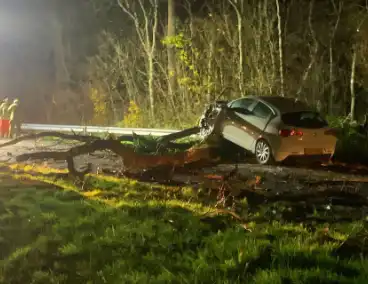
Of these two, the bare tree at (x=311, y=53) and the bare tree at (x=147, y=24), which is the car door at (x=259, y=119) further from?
the bare tree at (x=147, y=24)

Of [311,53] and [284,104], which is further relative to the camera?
[311,53]

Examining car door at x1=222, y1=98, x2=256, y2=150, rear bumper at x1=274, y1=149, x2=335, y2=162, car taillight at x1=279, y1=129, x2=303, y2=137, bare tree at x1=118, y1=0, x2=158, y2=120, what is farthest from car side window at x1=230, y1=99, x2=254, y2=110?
bare tree at x1=118, y1=0, x2=158, y2=120

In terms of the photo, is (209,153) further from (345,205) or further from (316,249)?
(316,249)

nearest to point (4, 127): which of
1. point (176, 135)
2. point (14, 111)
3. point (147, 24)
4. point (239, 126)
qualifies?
point (14, 111)

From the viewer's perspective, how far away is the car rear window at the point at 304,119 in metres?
6.07

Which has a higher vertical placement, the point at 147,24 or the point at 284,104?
the point at 147,24

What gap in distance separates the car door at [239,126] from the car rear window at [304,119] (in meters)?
0.54

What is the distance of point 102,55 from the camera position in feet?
65.9

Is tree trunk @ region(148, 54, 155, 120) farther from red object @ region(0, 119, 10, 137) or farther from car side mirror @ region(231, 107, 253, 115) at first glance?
car side mirror @ region(231, 107, 253, 115)

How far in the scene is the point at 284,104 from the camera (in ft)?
21.0

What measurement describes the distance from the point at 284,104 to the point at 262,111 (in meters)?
0.30

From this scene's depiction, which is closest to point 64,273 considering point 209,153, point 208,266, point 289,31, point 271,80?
point 208,266

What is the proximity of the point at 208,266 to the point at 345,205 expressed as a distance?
5.73 feet

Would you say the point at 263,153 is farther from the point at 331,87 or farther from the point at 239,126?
the point at 331,87
